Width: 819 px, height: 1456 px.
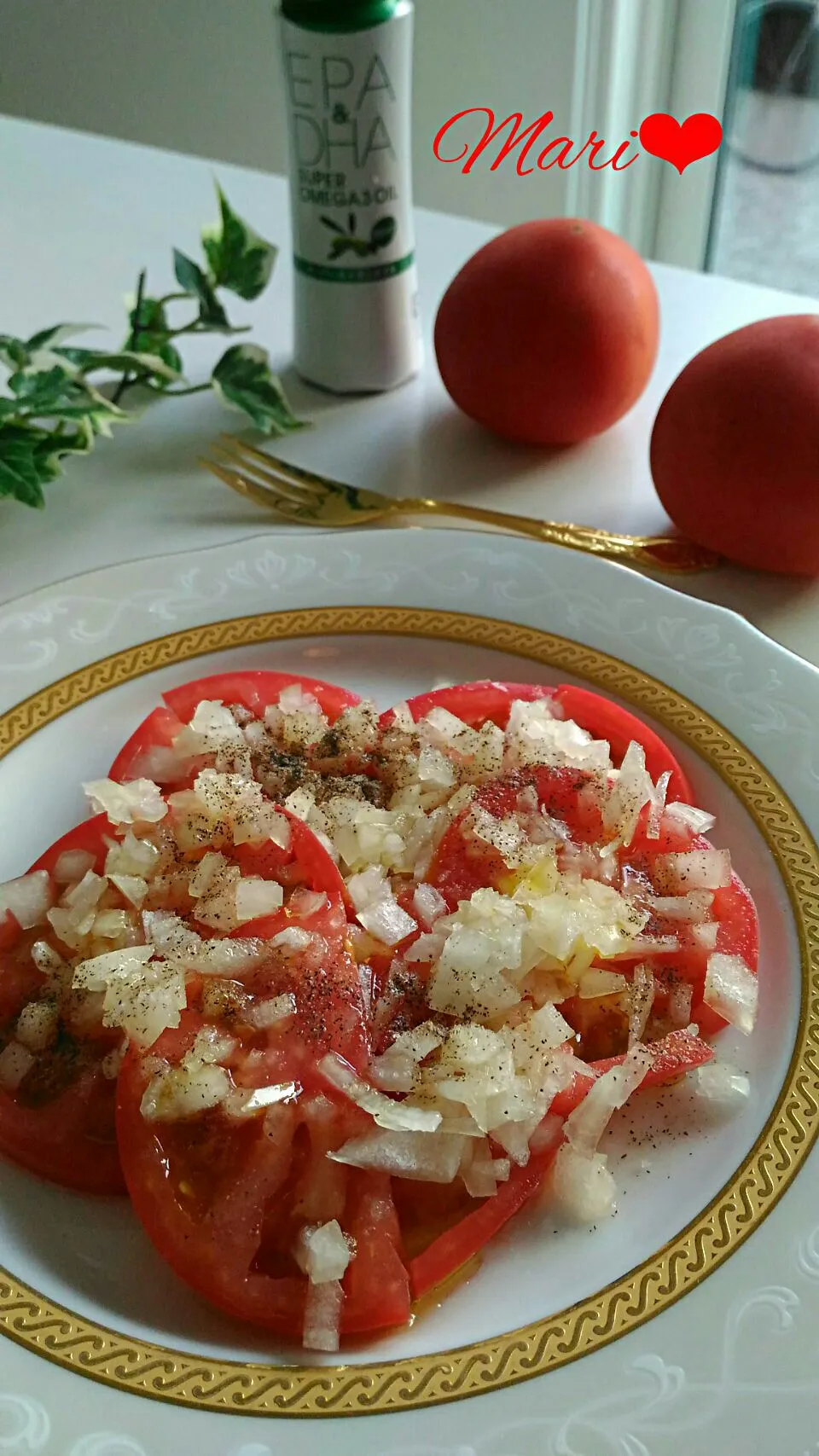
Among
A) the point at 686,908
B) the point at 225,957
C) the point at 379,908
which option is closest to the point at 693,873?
the point at 686,908

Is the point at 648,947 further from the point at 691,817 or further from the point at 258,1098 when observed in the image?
the point at 258,1098

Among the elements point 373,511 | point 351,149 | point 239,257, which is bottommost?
point 373,511

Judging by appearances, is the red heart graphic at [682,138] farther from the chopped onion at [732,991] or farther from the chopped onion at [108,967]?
the chopped onion at [108,967]

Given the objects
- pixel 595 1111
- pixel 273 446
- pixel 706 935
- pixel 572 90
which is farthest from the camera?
pixel 572 90

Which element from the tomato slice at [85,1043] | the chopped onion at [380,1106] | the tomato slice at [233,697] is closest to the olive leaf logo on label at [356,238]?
the tomato slice at [233,697]

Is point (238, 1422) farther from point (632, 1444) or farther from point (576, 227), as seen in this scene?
point (576, 227)

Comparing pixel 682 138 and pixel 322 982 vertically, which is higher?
pixel 682 138

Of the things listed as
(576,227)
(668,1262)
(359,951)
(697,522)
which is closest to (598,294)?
(576,227)
